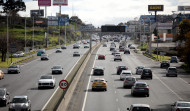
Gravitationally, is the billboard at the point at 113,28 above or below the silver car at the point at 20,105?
above

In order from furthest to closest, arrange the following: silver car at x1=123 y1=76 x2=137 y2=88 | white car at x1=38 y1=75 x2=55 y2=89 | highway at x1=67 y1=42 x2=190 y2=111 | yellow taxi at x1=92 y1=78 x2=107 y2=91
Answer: silver car at x1=123 y1=76 x2=137 y2=88 < white car at x1=38 y1=75 x2=55 y2=89 < yellow taxi at x1=92 y1=78 x2=107 y2=91 < highway at x1=67 y1=42 x2=190 y2=111

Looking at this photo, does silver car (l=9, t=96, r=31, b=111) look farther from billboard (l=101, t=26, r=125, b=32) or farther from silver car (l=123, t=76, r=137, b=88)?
billboard (l=101, t=26, r=125, b=32)

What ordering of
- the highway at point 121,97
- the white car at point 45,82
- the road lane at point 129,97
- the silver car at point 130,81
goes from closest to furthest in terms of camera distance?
the highway at point 121,97 → the road lane at point 129,97 → the white car at point 45,82 → the silver car at point 130,81

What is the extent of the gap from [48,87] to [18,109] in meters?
16.7

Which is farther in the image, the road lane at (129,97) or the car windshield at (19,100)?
the road lane at (129,97)

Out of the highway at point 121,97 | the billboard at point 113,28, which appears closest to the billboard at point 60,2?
the billboard at point 113,28

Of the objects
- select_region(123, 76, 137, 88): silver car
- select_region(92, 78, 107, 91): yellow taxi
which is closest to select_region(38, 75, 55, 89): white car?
select_region(92, 78, 107, 91): yellow taxi

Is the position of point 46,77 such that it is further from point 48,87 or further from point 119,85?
point 119,85

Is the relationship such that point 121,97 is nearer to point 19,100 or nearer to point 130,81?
point 130,81

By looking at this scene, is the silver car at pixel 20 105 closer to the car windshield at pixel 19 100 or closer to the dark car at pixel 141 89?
the car windshield at pixel 19 100

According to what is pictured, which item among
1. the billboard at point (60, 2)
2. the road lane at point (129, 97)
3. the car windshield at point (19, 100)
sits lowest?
the road lane at point (129, 97)

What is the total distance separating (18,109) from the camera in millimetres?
27672

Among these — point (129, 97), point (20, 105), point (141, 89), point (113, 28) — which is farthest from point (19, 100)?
point (113, 28)

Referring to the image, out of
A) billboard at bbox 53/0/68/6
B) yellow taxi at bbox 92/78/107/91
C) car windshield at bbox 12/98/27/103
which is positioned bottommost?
yellow taxi at bbox 92/78/107/91
